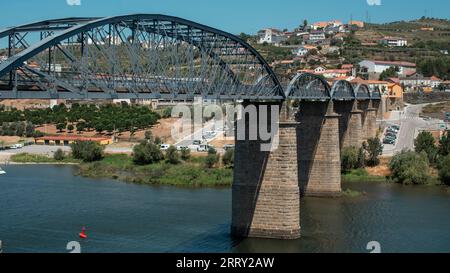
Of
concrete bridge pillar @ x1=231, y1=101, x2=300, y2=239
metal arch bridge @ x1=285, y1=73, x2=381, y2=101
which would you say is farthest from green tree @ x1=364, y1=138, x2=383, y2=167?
concrete bridge pillar @ x1=231, y1=101, x2=300, y2=239

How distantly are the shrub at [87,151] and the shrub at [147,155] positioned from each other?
5.12 meters

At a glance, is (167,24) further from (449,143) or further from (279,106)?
(449,143)

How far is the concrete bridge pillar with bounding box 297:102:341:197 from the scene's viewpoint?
43.6 metres

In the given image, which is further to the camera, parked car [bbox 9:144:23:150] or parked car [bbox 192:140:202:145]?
parked car [bbox 9:144:23:150]

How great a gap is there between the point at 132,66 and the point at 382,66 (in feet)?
309

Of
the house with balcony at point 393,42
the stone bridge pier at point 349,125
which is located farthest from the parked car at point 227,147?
the house with balcony at point 393,42

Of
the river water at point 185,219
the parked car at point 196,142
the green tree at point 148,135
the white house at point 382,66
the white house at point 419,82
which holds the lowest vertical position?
the river water at point 185,219

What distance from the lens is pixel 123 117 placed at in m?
77.6

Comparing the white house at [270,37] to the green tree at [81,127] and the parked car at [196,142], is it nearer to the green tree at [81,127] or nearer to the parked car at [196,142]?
the green tree at [81,127]

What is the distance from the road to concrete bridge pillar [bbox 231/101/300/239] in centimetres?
2714

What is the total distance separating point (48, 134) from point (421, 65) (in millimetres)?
67741

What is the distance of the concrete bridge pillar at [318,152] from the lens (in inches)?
1718

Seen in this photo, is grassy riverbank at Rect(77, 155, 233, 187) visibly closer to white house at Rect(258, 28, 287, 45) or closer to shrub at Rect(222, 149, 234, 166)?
shrub at Rect(222, 149, 234, 166)

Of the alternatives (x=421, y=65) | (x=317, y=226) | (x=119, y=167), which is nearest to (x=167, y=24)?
(x=317, y=226)
